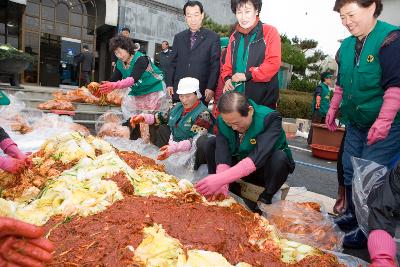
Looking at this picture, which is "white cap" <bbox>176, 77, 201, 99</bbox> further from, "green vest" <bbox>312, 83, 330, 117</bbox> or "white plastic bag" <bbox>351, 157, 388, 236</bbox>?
"green vest" <bbox>312, 83, 330, 117</bbox>

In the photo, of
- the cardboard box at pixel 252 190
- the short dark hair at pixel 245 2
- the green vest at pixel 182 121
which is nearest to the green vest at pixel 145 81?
the green vest at pixel 182 121

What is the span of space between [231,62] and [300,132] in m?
7.44

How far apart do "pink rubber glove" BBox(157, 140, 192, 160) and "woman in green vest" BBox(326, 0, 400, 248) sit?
161 cm

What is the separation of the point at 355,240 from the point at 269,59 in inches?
73.3

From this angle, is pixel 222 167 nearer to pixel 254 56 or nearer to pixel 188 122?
pixel 188 122

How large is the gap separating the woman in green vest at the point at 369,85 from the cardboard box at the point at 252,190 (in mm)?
565

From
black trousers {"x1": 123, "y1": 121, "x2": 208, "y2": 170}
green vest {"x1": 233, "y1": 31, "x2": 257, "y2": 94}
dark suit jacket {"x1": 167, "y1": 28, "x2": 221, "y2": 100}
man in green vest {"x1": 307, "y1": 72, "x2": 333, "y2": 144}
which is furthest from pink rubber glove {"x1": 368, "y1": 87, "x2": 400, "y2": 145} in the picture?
man in green vest {"x1": 307, "y1": 72, "x2": 333, "y2": 144}

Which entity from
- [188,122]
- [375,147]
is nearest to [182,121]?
[188,122]

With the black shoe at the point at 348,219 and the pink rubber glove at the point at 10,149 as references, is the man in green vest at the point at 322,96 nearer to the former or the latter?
the black shoe at the point at 348,219

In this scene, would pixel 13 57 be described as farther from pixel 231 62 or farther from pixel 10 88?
pixel 231 62

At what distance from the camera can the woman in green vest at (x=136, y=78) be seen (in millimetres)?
5199

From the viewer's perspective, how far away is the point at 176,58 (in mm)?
4766

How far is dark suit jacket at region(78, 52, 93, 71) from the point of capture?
38.7ft

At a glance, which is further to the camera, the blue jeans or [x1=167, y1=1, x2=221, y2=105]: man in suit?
[x1=167, y1=1, x2=221, y2=105]: man in suit
